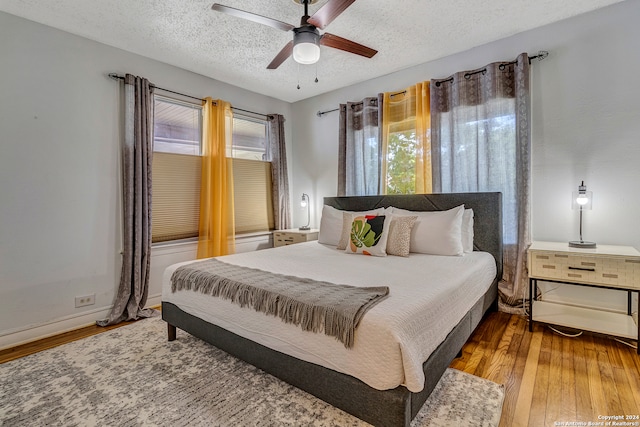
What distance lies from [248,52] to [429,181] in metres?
2.41

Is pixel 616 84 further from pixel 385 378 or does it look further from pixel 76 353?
pixel 76 353

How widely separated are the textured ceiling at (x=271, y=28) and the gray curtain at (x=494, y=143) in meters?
0.39

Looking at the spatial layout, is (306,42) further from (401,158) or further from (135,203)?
(135,203)

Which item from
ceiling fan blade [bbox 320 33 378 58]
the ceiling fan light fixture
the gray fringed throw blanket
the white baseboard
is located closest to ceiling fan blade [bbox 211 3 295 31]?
the ceiling fan light fixture

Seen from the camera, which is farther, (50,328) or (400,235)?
(400,235)

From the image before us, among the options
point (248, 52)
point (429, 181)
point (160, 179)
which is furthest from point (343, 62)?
point (160, 179)

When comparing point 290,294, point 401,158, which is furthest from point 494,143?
point 290,294

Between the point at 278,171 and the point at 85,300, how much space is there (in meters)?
2.76

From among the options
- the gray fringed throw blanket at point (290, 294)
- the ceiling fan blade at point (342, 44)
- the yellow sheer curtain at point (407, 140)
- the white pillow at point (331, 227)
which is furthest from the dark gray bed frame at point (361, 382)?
the ceiling fan blade at point (342, 44)

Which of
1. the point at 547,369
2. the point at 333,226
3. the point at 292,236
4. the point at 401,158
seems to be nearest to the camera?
the point at 547,369

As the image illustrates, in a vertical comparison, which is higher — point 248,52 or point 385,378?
point 248,52

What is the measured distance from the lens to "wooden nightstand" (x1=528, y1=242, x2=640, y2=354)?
217 cm

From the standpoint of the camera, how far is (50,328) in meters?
2.65

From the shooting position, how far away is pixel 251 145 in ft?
14.5
